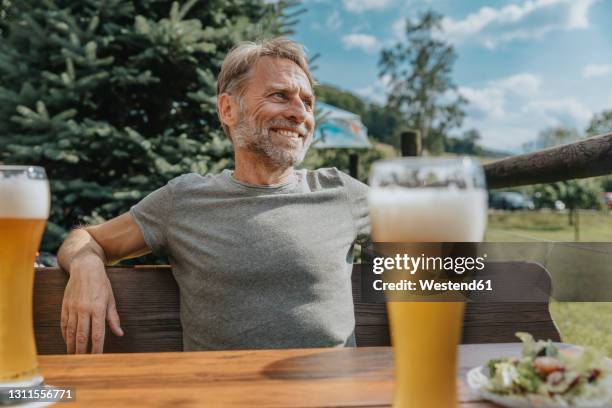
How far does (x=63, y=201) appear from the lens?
4.19 m

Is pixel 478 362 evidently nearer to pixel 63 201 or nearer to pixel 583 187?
pixel 63 201

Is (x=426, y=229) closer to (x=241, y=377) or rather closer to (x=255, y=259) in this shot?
(x=241, y=377)

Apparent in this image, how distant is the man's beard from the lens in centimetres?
192

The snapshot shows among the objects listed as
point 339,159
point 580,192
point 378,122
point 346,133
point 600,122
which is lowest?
point 580,192

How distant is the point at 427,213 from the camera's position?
2.13ft

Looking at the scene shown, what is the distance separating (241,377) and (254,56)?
134 cm

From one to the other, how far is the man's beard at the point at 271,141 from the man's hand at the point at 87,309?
0.68m

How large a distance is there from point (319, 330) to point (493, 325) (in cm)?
51

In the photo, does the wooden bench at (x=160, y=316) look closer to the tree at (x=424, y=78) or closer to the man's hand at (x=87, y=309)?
the man's hand at (x=87, y=309)

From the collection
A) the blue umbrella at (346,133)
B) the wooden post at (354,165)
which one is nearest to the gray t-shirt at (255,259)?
the wooden post at (354,165)

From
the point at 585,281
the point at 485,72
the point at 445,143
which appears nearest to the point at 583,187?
the point at 445,143

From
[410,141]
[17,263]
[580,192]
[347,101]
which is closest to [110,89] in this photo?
[410,141]

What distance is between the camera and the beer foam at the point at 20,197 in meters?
0.82

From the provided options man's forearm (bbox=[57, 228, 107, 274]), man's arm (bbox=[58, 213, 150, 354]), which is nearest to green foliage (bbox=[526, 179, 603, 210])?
man's forearm (bbox=[57, 228, 107, 274])
